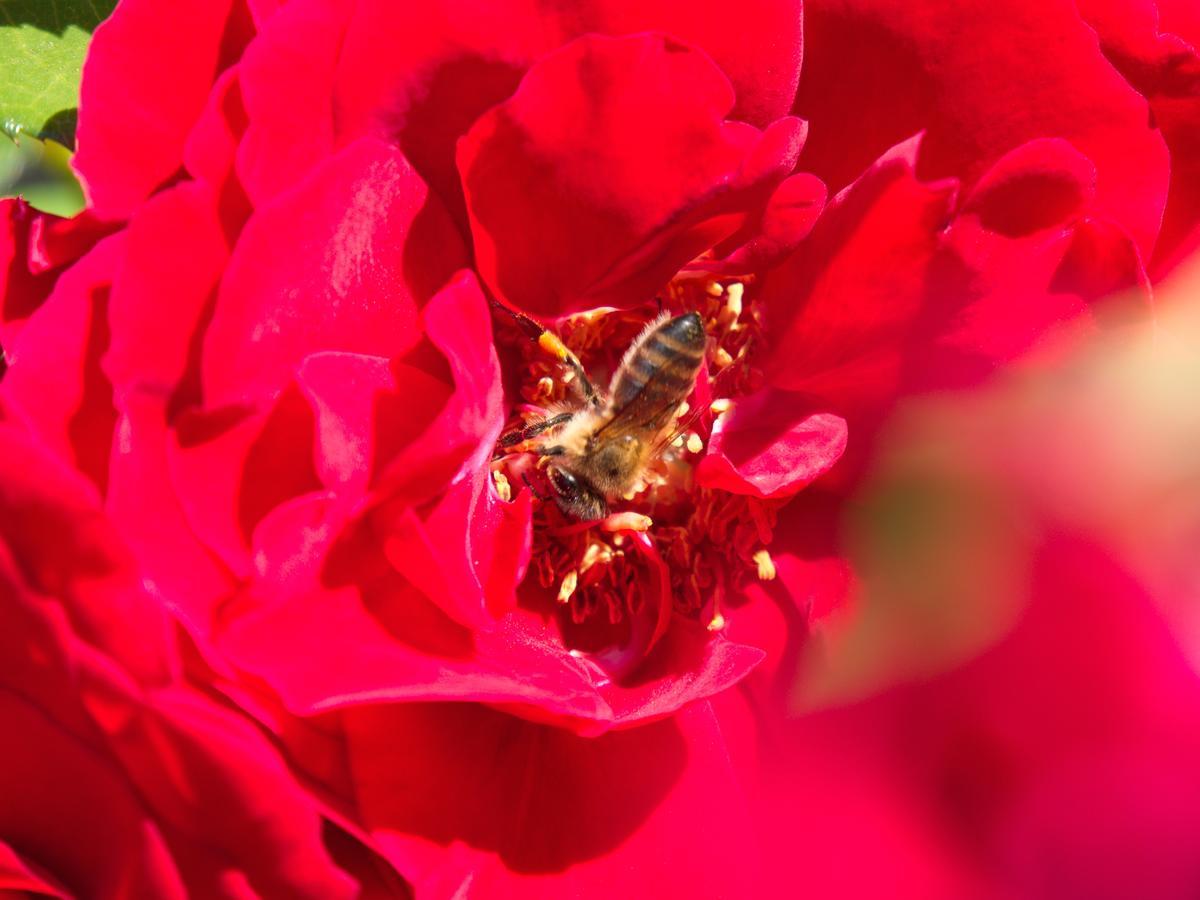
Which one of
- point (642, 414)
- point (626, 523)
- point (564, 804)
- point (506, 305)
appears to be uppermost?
point (506, 305)

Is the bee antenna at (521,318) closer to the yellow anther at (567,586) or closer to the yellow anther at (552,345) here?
the yellow anther at (552,345)

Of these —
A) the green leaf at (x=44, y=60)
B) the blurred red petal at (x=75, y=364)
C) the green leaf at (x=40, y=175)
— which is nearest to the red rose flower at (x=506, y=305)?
the blurred red petal at (x=75, y=364)

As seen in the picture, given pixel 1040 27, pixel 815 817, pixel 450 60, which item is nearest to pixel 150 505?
pixel 450 60

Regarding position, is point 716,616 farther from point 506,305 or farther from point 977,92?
point 977,92

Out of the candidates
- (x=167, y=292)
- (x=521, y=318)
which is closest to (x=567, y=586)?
(x=521, y=318)

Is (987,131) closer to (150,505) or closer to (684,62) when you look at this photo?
(684,62)

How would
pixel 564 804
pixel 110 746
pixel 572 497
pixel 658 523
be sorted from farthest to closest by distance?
pixel 658 523, pixel 572 497, pixel 564 804, pixel 110 746
